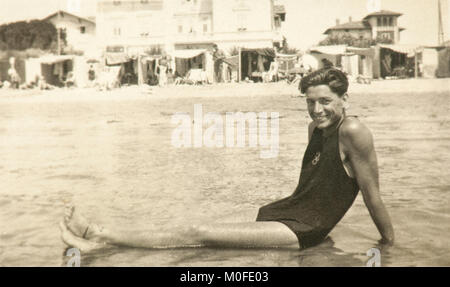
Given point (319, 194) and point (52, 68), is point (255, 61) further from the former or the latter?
point (52, 68)

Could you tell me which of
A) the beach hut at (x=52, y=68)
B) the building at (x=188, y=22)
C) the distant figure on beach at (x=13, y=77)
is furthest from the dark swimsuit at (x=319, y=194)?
the beach hut at (x=52, y=68)

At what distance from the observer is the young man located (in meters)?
2.12

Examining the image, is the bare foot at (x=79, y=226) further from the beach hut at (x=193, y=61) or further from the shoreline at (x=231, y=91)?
the beach hut at (x=193, y=61)

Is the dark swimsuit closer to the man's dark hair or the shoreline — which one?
the man's dark hair

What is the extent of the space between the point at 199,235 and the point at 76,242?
22.2 inches

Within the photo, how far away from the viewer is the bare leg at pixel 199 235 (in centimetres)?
223

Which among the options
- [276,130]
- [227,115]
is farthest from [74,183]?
[227,115]

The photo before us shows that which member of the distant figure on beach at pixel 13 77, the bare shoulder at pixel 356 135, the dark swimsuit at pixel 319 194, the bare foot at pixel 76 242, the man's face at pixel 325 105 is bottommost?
the bare foot at pixel 76 242

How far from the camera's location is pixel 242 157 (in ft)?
14.1

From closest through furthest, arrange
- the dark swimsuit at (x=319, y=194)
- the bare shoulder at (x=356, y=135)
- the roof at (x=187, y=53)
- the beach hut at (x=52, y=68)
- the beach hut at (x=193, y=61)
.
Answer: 1. the bare shoulder at (x=356, y=135)
2. the dark swimsuit at (x=319, y=194)
3. the roof at (x=187, y=53)
4. the beach hut at (x=193, y=61)
5. the beach hut at (x=52, y=68)

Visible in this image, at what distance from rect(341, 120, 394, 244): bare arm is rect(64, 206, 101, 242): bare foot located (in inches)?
46.9

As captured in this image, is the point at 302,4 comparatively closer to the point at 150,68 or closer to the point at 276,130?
the point at 276,130
